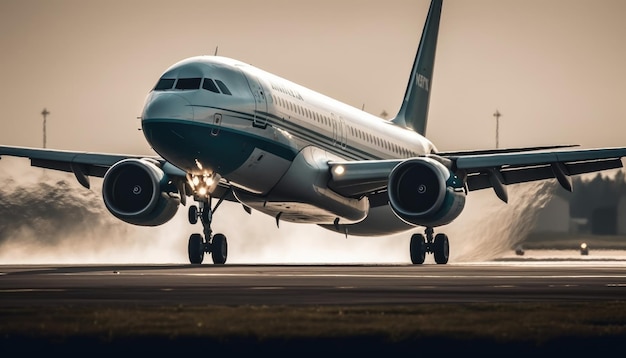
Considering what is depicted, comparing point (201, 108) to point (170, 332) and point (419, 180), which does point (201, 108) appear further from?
point (170, 332)

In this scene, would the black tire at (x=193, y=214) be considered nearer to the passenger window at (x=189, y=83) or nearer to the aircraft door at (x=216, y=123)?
the aircraft door at (x=216, y=123)

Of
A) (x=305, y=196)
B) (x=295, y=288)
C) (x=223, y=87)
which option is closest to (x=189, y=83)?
(x=223, y=87)

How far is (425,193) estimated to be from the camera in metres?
35.3

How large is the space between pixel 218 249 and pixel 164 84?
19.3 feet

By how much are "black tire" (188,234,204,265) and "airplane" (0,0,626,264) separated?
0.09ft

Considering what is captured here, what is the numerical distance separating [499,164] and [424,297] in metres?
18.9

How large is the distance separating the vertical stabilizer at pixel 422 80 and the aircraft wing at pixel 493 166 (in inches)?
422

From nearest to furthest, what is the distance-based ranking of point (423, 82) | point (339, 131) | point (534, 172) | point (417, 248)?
point (339, 131) < point (534, 172) < point (417, 248) < point (423, 82)

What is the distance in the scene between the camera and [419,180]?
116 feet

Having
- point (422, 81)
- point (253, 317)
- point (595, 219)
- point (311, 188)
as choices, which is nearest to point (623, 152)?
point (311, 188)

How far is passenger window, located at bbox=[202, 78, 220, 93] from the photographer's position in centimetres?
3291

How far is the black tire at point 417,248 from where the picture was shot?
41.6 meters

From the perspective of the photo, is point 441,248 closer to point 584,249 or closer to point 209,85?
point 584,249

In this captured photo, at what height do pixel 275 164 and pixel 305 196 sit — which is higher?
pixel 275 164
